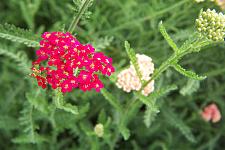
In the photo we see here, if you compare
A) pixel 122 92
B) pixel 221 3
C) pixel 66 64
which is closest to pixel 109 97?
pixel 66 64

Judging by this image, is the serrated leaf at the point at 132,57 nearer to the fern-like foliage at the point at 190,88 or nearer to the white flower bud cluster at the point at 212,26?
the white flower bud cluster at the point at 212,26

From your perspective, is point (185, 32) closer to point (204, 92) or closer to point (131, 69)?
point (131, 69)

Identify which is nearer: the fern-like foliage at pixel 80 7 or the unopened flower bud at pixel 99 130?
the fern-like foliage at pixel 80 7

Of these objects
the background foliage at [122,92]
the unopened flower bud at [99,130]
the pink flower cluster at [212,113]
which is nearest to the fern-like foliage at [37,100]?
the background foliage at [122,92]

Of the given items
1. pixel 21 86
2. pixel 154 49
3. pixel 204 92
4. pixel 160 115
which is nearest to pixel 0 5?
pixel 21 86

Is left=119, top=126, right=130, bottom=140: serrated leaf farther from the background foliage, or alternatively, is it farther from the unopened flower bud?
the background foliage
